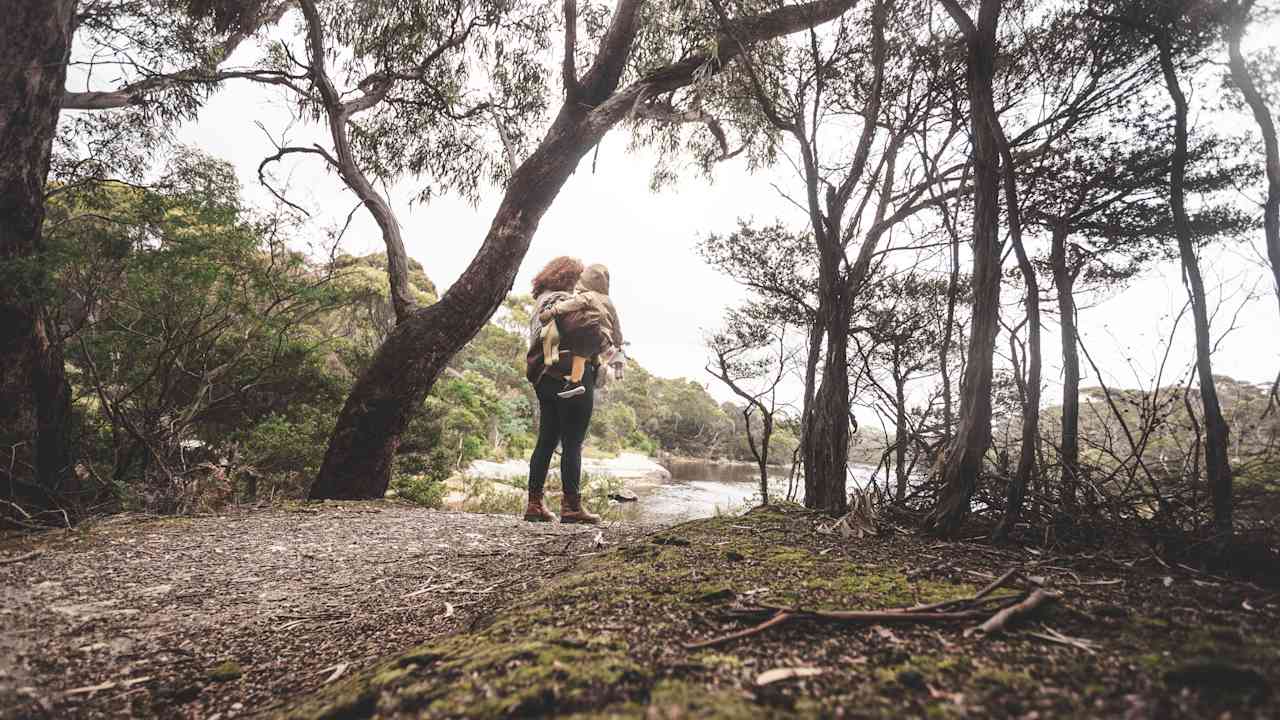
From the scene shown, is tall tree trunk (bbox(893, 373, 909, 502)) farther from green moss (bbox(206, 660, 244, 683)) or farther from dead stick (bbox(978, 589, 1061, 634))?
green moss (bbox(206, 660, 244, 683))

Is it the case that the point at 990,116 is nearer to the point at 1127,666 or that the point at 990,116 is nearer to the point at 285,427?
the point at 1127,666

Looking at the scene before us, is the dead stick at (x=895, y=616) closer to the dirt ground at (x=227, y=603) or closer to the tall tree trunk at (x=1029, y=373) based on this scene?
the dirt ground at (x=227, y=603)

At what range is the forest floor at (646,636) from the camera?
0.59 meters

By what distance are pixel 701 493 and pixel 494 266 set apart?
465 inches

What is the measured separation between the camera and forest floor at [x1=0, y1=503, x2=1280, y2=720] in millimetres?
589

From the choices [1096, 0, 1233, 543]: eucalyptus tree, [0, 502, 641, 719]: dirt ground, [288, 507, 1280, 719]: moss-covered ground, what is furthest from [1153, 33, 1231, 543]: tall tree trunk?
[0, 502, 641, 719]: dirt ground

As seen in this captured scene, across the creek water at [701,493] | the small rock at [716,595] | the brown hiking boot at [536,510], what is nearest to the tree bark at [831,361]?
the small rock at [716,595]

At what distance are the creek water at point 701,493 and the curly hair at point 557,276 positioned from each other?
2.27 meters

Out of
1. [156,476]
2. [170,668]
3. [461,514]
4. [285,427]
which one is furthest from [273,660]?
[285,427]

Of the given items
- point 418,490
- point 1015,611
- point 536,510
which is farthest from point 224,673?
point 418,490

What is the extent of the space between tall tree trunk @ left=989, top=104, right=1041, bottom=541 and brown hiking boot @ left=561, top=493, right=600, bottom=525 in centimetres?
247

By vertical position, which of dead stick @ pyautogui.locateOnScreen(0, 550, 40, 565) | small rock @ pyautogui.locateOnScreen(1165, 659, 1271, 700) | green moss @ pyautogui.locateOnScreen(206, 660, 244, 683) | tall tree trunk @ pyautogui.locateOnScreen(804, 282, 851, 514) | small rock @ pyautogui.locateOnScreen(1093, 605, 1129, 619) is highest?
tall tree trunk @ pyautogui.locateOnScreen(804, 282, 851, 514)

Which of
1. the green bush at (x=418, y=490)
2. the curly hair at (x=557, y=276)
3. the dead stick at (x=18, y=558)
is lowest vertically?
the green bush at (x=418, y=490)

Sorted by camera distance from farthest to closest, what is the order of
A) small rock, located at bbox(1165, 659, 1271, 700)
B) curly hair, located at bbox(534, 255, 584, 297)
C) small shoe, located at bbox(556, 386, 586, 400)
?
curly hair, located at bbox(534, 255, 584, 297) < small shoe, located at bbox(556, 386, 586, 400) < small rock, located at bbox(1165, 659, 1271, 700)
